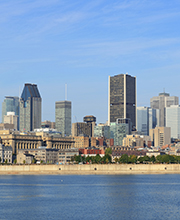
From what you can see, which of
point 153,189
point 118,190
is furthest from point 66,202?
point 153,189

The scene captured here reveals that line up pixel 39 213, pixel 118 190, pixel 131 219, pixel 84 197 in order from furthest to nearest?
1. pixel 118 190
2. pixel 84 197
3. pixel 39 213
4. pixel 131 219

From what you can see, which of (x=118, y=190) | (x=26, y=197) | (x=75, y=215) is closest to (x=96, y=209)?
(x=75, y=215)

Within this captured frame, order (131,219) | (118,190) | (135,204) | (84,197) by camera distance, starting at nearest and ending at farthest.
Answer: (131,219) < (135,204) < (84,197) < (118,190)

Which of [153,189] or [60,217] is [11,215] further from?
[153,189]

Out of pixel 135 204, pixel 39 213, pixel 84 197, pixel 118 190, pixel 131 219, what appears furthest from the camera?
pixel 118 190

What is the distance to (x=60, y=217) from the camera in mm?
85062

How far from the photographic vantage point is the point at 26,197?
115 metres

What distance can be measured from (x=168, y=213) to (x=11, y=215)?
26.7 meters

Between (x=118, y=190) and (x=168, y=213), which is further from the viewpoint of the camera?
(x=118, y=190)

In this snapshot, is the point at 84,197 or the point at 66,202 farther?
the point at 84,197

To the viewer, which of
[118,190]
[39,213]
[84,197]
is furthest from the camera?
[118,190]

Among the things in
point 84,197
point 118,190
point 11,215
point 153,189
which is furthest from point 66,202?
→ point 153,189

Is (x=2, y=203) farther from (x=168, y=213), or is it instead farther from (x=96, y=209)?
(x=168, y=213)

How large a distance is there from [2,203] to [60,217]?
21576 mm
